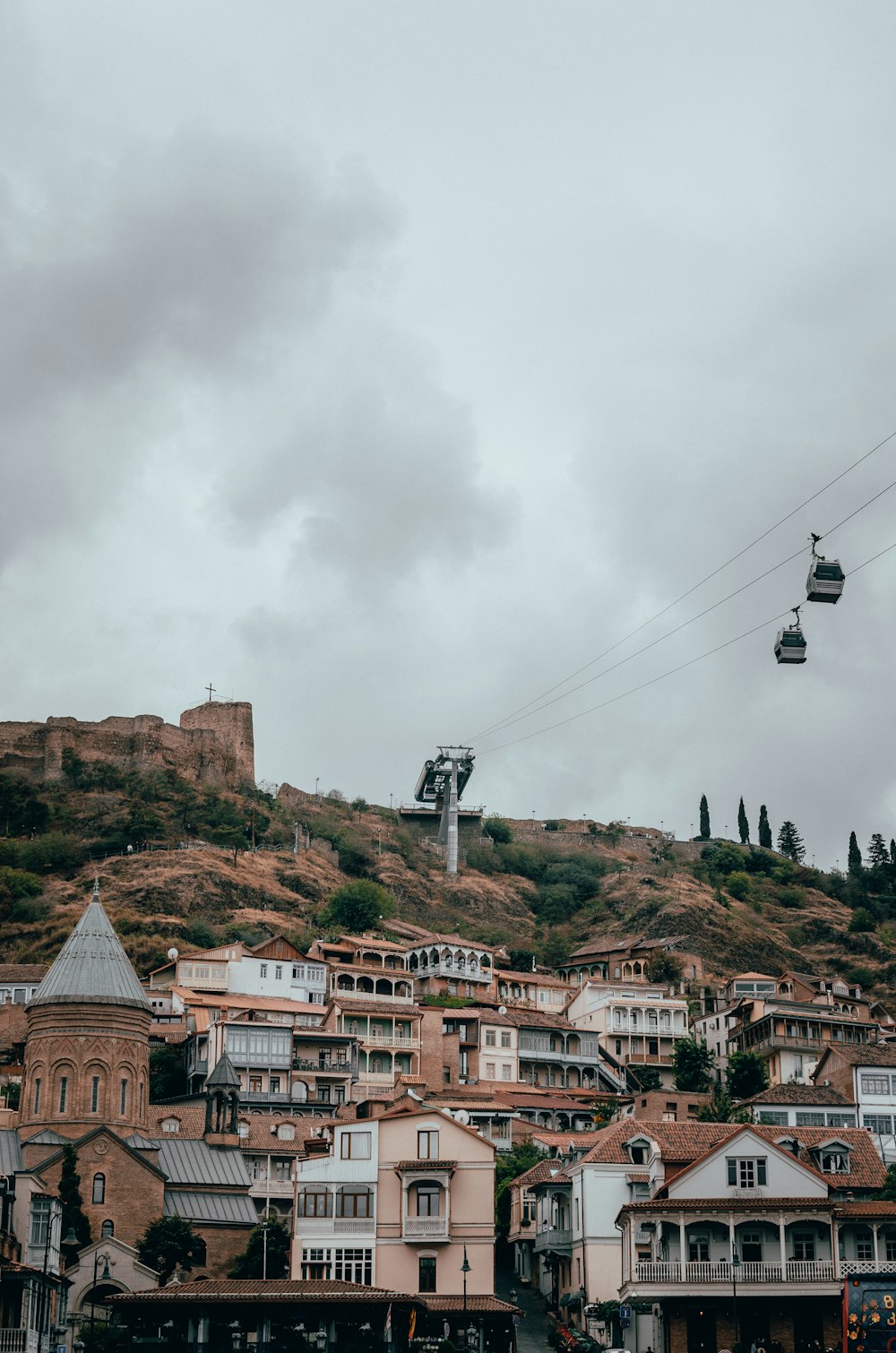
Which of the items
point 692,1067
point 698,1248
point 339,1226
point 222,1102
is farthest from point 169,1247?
point 692,1067

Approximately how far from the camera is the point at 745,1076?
8444cm

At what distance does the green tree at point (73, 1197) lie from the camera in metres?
62.9

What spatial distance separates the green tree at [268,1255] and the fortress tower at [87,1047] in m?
9.51

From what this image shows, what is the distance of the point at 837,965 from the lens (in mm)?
128000

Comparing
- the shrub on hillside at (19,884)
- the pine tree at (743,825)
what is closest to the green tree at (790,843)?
the pine tree at (743,825)

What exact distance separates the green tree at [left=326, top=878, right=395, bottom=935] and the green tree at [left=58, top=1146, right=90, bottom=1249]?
182 ft

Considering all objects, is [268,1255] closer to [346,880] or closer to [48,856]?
[48,856]

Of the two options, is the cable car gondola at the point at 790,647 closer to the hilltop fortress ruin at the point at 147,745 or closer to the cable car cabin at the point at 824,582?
the cable car cabin at the point at 824,582

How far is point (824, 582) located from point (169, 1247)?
36.0m

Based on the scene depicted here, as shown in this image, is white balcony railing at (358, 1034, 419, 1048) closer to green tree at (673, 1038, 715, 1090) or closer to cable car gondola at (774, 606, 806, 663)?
green tree at (673, 1038, 715, 1090)

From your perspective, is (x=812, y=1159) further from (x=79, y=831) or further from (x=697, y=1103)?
(x=79, y=831)

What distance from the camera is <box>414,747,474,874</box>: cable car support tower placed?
14962 centimetres

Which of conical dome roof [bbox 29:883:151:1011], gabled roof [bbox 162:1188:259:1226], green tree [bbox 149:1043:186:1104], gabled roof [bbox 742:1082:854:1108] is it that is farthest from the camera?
green tree [bbox 149:1043:186:1104]

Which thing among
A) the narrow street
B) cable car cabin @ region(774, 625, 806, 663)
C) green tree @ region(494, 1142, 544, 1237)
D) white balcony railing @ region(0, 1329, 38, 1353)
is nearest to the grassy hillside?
green tree @ region(494, 1142, 544, 1237)
